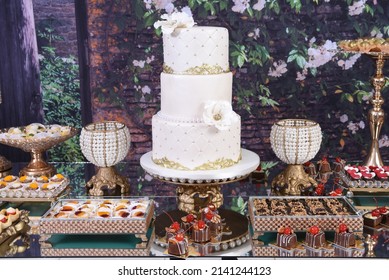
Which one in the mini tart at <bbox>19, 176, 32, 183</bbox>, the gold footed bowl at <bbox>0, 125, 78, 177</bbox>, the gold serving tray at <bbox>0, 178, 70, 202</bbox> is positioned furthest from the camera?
the gold footed bowl at <bbox>0, 125, 78, 177</bbox>

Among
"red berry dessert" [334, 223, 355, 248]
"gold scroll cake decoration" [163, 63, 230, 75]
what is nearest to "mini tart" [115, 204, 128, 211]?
"gold scroll cake decoration" [163, 63, 230, 75]

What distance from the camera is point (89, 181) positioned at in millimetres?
2490

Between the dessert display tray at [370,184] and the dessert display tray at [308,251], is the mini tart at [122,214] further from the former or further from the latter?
the dessert display tray at [370,184]

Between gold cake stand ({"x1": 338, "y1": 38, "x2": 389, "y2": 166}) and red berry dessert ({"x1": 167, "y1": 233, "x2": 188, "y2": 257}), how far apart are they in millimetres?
1214

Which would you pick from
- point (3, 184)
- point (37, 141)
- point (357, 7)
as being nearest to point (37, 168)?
point (37, 141)

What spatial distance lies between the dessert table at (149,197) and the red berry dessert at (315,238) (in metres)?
0.15

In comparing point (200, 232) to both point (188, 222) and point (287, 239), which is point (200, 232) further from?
point (287, 239)

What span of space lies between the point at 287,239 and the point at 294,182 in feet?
1.98

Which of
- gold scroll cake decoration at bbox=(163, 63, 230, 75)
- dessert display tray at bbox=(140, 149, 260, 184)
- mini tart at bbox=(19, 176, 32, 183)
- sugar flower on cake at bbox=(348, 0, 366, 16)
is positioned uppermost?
sugar flower on cake at bbox=(348, 0, 366, 16)

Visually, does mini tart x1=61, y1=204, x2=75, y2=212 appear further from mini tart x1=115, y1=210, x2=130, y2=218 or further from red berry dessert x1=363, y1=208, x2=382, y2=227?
red berry dessert x1=363, y1=208, x2=382, y2=227

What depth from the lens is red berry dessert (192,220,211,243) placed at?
186cm

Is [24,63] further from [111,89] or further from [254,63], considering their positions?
[254,63]

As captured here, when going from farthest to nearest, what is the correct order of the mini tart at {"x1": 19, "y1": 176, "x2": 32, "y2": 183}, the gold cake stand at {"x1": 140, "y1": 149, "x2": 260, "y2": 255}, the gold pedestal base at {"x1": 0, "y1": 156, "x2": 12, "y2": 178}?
the gold pedestal base at {"x1": 0, "y1": 156, "x2": 12, "y2": 178}, the mini tart at {"x1": 19, "y1": 176, "x2": 32, "y2": 183}, the gold cake stand at {"x1": 140, "y1": 149, "x2": 260, "y2": 255}
